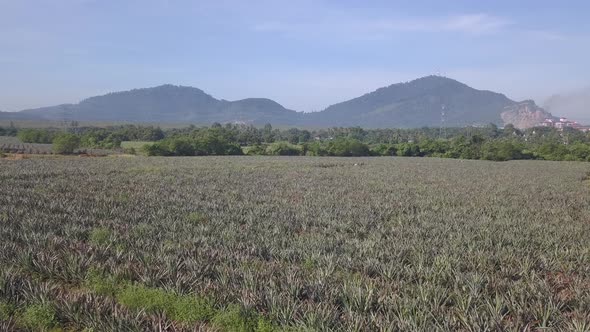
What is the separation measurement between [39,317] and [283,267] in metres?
4.34

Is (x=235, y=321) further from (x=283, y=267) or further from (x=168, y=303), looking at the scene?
(x=283, y=267)

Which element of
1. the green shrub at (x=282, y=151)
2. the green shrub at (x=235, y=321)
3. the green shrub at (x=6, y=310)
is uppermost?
the green shrub at (x=6, y=310)

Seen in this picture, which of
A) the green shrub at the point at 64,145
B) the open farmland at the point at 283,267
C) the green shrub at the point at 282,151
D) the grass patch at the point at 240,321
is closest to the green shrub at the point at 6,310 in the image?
the open farmland at the point at 283,267

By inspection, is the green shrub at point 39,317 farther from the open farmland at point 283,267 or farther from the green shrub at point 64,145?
the green shrub at point 64,145

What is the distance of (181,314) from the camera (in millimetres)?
6629

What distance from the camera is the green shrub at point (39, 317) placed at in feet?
20.5

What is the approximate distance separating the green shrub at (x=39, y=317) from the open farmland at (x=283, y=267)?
0.7 inches

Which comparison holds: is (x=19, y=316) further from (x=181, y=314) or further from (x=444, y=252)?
(x=444, y=252)

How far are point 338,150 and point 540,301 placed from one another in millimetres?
85079

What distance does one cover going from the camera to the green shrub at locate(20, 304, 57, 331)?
6.24m

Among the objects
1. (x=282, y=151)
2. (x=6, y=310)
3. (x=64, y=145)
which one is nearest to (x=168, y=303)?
(x=6, y=310)

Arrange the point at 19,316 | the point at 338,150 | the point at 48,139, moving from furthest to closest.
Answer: the point at 48,139
the point at 338,150
the point at 19,316

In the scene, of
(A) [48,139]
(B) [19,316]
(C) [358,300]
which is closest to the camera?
(B) [19,316]

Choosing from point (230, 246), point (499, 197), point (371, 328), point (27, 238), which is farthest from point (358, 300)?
point (499, 197)
